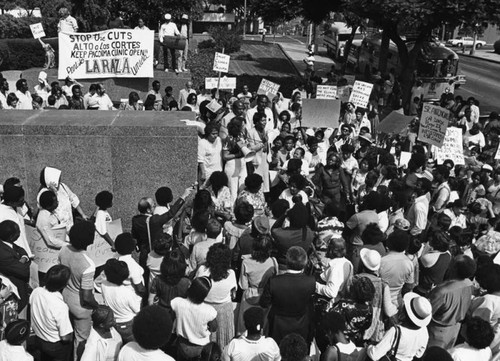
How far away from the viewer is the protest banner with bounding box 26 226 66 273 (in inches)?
253

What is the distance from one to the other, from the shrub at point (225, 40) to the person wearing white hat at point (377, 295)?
2439 centimetres

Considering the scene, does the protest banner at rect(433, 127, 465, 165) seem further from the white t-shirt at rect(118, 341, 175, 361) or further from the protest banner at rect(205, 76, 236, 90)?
the white t-shirt at rect(118, 341, 175, 361)

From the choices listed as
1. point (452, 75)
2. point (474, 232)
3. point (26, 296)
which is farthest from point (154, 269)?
point (452, 75)

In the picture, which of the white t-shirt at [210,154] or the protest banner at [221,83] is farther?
the protest banner at [221,83]

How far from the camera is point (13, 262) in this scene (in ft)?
18.0

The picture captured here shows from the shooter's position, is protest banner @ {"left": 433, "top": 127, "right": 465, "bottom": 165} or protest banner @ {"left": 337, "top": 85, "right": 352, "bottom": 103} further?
protest banner @ {"left": 337, "top": 85, "right": 352, "bottom": 103}

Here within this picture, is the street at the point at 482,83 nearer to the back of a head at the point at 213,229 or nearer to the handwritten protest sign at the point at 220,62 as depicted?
the handwritten protest sign at the point at 220,62

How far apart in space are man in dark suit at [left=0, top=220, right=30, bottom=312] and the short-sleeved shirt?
566 millimetres

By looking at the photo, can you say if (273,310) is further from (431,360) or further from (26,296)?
(26,296)

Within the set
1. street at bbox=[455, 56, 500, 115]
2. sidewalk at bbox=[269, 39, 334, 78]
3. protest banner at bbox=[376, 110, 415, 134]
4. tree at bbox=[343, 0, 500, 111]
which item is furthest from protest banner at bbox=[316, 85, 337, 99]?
sidewalk at bbox=[269, 39, 334, 78]

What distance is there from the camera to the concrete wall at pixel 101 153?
805cm

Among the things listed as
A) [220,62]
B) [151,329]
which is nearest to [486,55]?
[220,62]

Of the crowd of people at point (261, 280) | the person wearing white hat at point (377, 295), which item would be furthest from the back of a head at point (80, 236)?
the person wearing white hat at point (377, 295)

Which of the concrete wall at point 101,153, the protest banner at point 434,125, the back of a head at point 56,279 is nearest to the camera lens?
the back of a head at point 56,279
